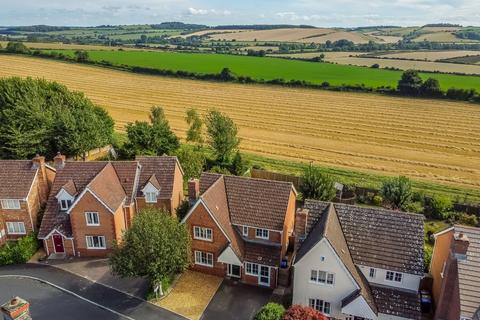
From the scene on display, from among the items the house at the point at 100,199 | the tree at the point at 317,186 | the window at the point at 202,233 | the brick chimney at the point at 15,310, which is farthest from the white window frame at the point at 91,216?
the tree at the point at 317,186

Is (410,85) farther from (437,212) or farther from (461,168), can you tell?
(437,212)

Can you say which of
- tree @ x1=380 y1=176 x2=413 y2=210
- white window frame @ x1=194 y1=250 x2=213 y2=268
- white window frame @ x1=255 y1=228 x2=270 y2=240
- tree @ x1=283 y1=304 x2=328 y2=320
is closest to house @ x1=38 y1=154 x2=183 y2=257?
white window frame @ x1=194 y1=250 x2=213 y2=268

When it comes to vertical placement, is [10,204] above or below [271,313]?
above

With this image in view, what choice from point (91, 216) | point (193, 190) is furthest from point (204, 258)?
point (91, 216)

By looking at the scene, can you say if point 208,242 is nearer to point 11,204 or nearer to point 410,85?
point 11,204

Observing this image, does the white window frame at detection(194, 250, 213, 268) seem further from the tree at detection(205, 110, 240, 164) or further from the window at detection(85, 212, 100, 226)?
the tree at detection(205, 110, 240, 164)
